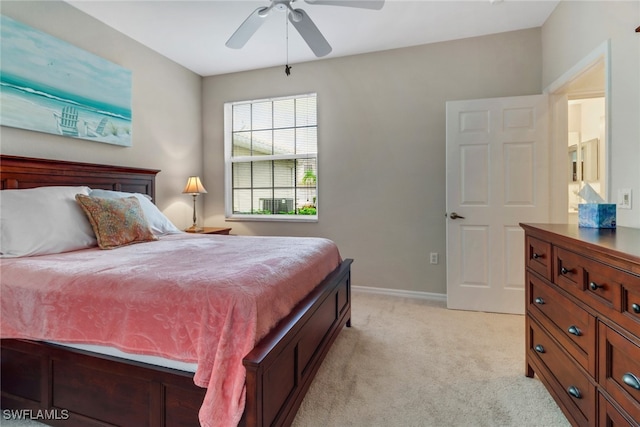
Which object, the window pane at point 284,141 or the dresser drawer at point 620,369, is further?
the window pane at point 284,141

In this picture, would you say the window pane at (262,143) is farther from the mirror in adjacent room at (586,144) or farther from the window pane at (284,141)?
the mirror in adjacent room at (586,144)

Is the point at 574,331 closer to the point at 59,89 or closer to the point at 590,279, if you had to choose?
the point at 590,279

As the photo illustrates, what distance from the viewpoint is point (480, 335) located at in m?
2.41

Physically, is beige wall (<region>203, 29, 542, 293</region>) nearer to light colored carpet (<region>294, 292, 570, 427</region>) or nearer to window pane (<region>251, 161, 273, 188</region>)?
window pane (<region>251, 161, 273, 188</region>)

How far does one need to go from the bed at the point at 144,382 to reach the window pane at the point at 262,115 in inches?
110

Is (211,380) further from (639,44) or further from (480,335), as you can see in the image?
(639,44)

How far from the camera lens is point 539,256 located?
163 centimetres

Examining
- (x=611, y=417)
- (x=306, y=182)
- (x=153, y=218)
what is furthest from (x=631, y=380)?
(x=306, y=182)

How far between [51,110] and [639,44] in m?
3.91

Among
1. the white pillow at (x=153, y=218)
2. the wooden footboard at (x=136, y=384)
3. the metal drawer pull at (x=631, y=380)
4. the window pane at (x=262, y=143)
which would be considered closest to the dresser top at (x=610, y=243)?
the metal drawer pull at (x=631, y=380)

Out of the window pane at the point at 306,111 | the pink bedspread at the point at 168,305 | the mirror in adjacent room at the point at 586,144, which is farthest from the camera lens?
the window pane at the point at 306,111

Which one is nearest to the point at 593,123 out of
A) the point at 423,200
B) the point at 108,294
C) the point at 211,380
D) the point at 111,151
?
the point at 423,200

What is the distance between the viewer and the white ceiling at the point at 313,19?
8.53 ft

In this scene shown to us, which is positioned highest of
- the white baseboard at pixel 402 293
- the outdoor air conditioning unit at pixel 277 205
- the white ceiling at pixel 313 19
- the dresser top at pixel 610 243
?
the white ceiling at pixel 313 19
